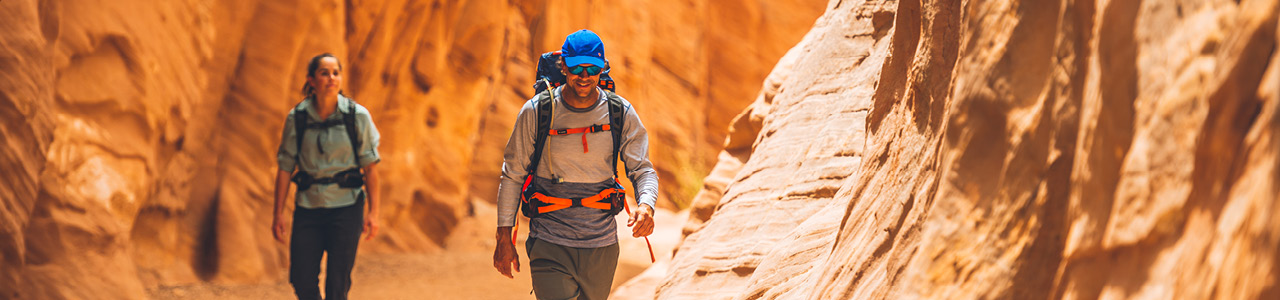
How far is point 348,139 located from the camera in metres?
5.03

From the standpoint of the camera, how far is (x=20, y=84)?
197 inches

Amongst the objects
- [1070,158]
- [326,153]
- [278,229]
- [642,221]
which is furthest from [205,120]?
[1070,158]

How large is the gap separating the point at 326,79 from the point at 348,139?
0.33 m

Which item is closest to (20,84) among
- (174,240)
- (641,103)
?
(174,240)

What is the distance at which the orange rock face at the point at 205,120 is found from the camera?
532cm

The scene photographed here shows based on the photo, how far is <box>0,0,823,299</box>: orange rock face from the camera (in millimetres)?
5320

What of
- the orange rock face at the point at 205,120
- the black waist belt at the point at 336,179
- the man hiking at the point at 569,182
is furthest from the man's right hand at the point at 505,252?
the orange rock face at the point at 205,120

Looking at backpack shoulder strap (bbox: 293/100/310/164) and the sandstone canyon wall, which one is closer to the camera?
the sandstone canyon wall

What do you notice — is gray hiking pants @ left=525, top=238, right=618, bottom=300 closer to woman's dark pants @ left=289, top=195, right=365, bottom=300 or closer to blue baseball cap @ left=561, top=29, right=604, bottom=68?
blue baseball cap @ left=561, top=29, right=604, bottom=68

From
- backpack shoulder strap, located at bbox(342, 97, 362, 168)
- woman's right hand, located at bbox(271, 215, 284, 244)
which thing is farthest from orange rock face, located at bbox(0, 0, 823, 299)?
backpack shoulder strap, located at bbox(342, 97, 362, 168)

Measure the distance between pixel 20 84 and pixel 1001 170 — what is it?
4917mm

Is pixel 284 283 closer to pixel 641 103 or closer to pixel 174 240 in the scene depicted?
pixel 174 240

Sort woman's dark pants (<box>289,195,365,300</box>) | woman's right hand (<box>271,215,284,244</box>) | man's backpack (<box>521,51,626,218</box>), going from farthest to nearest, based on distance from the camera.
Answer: woman's right hand (<box>271,215,284,244</box>), woman's dark pants (<box>289,195,365,300</box>), man's backpack (<box>521,51,626,218</box>)

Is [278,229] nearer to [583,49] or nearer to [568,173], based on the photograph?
[568,173]
